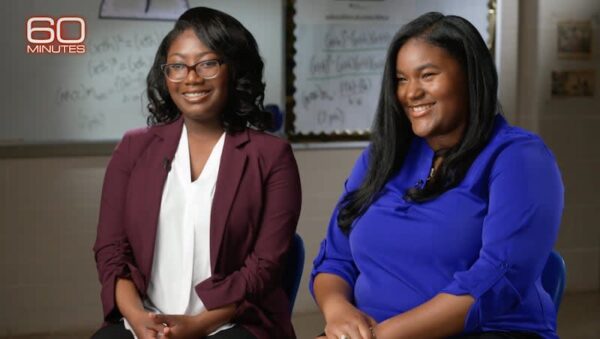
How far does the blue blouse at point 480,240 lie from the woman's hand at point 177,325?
389 mm

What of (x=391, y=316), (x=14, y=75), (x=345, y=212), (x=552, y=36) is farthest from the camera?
(x=552, y=36)

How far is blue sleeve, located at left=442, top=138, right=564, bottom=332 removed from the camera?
5.24 feet

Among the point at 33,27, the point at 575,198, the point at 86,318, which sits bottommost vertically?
the point at 86,318

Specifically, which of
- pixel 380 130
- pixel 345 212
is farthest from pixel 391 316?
pixel 380 130

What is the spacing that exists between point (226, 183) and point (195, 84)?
0.80 ft

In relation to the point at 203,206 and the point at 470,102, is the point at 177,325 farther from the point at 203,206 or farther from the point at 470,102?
the point at 470,102

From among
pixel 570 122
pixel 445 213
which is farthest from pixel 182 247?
pixel 570 122

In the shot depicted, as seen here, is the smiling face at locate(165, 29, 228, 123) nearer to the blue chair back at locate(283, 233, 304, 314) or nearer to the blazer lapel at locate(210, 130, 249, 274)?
the blazer lapel at locate(210, 130, 249, 274)

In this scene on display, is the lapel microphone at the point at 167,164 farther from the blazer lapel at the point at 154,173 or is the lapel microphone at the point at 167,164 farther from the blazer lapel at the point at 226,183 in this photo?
the blazer lapel at the point at 226,183

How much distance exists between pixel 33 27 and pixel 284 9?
115 centimetres

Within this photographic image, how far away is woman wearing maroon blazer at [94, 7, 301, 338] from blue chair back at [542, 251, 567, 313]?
1.98 feet

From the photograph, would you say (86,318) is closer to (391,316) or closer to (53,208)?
(53,208)

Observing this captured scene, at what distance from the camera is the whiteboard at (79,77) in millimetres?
3834

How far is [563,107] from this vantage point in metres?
4.68
